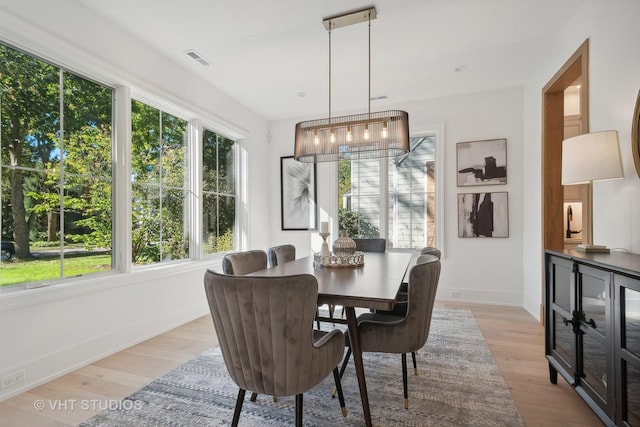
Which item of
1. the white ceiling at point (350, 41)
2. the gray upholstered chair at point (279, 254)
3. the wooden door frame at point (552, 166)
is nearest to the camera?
the white ceiling at point (350, 41)

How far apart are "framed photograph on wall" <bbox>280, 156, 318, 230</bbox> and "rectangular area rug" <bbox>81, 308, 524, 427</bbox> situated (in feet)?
9.10

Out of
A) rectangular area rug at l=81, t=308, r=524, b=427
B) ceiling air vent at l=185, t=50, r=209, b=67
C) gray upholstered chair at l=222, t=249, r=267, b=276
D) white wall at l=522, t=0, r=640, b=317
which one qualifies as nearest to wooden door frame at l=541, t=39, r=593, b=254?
white wall at l=522, t=0, r=640, b=317

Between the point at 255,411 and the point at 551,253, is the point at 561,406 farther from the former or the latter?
the point at 255,411

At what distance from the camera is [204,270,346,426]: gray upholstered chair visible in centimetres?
126

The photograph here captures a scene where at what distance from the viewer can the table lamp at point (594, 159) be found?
1.79 meters

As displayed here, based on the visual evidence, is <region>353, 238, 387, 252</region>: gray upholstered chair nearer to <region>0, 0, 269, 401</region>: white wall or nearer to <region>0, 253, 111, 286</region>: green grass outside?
<region>0, 0, 269, 401</region>: white wall

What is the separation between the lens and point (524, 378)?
2246 mm

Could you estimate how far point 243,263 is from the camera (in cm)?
248

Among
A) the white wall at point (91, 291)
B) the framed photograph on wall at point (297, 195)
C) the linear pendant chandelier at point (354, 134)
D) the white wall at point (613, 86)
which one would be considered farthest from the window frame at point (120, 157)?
the white wall at point (613, 86)

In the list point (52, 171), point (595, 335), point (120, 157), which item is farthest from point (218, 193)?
point (595, 335)

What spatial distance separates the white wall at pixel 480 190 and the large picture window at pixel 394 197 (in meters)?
0.24

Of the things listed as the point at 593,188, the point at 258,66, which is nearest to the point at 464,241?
the point at 593,188

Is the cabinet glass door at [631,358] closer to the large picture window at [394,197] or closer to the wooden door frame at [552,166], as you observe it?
the wooden door frame at [552,166]

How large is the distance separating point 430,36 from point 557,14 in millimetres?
982
